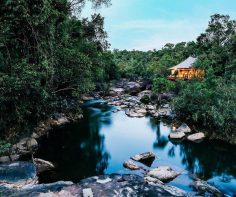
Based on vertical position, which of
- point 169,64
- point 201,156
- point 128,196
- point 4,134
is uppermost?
point 169,64

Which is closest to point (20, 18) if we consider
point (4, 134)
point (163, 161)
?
point (4, 134)

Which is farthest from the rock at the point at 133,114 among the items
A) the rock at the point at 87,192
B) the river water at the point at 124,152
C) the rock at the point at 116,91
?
the rock at the point at 87,192

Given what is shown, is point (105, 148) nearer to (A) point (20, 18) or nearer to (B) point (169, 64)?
(A) point (20, 18)

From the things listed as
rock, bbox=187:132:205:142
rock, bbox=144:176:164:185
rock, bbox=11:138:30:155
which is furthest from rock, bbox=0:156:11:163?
Answer: rock, bbox=187:132:205:142

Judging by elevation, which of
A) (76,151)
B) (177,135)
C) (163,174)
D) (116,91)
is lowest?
(76,151)

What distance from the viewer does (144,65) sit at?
2078 inches

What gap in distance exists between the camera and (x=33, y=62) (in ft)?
44.9

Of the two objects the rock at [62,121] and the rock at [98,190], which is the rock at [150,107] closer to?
the rock at [62,121]

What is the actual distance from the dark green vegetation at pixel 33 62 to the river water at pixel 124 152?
279 cm

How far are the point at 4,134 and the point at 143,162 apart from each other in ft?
22.7

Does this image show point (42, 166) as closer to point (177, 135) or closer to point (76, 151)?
point (76, 151)

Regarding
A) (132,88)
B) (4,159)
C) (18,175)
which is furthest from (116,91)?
(18,175)

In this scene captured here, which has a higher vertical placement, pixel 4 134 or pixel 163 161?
pixel 4 134

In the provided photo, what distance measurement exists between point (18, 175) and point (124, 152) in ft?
22.9
